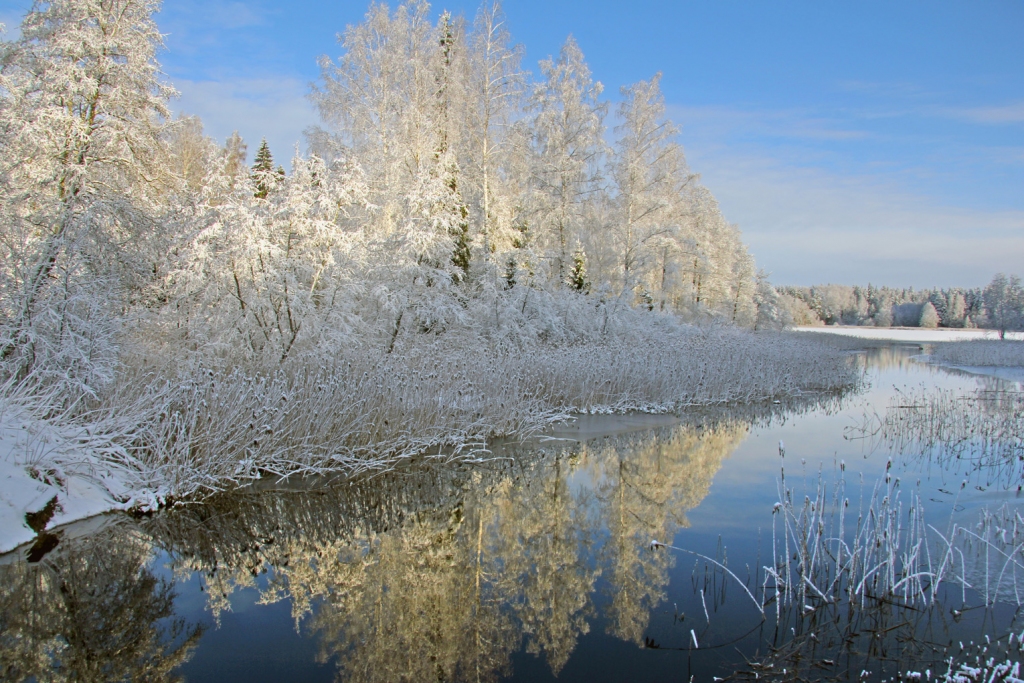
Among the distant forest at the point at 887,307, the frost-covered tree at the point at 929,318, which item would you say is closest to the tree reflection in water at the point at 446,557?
the distant forest at the point at 887,307

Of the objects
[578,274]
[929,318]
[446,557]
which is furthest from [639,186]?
[929,318]

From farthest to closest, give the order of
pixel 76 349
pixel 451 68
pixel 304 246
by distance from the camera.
Answer: pixel 451 68 < pixel 304 246 < pixel 76 349

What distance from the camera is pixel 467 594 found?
4.60 meters

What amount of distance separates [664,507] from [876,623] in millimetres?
2810

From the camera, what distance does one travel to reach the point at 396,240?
13891mm

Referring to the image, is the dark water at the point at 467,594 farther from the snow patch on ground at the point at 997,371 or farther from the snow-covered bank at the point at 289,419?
the snow patch on ground at the point at 997,371

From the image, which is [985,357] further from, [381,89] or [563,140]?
[381,89]

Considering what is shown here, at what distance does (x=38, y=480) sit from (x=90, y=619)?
6.80 ft

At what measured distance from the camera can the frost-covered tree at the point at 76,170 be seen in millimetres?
6953

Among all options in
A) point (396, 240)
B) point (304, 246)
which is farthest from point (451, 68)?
point (304, 246)

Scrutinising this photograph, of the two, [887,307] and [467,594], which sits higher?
[887,307]

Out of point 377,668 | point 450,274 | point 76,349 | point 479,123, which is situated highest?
point 479,123

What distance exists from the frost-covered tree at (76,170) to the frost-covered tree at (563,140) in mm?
11253

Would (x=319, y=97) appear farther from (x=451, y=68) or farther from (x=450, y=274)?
(x=450, y=274)
